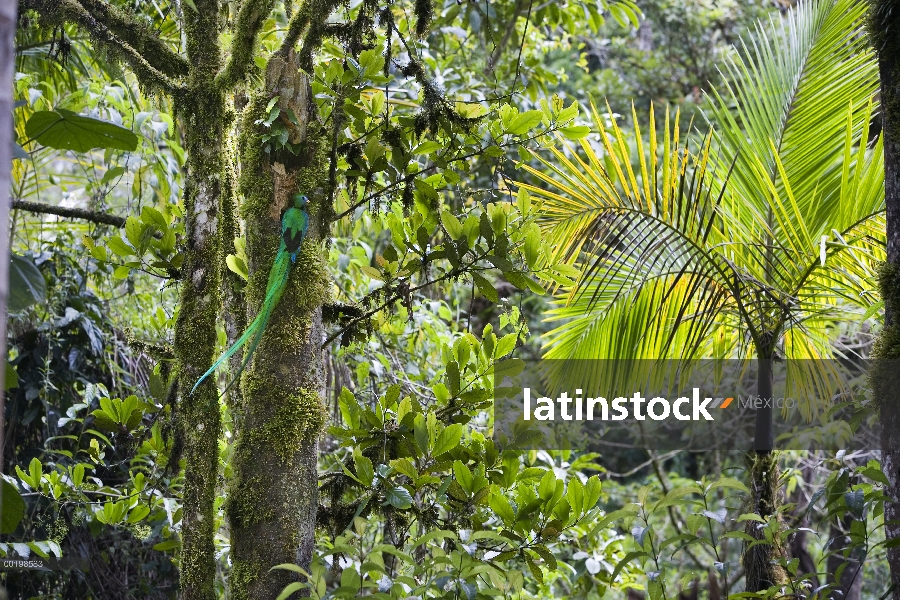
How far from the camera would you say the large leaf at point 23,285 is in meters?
1.40

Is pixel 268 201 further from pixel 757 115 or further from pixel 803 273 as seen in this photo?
pixel 757 115

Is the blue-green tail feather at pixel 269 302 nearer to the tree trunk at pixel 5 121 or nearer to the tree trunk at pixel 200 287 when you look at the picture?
the tree trunk at pixel 200 287

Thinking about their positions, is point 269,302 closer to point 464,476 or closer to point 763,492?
point 464,476

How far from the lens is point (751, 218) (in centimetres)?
288

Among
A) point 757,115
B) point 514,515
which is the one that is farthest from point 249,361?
point 757,115

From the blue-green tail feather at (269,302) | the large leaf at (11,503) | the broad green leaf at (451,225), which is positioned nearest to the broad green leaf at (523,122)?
the broad green leaf at (451,225)

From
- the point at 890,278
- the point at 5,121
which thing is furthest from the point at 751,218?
the point at 5,121

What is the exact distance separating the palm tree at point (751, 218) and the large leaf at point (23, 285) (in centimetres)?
165

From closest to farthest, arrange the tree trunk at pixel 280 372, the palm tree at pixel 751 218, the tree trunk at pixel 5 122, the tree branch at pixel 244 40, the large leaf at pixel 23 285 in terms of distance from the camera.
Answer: the tree trunk at pixel 5 122 < the large leaf at pixel 23 285 < the tree trunk at pixel 280 372 < the tree branch at pixel 244 40 < the palm tree at pixel 751 218

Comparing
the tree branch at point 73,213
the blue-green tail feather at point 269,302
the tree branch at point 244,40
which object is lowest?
the blue-green tail feather at point 269,302

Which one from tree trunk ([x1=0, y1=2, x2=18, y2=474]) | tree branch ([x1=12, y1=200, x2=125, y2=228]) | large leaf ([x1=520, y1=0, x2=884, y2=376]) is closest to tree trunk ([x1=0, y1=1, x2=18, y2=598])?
tree trunk ([x1=0, y1=2, x2=18, y2=474])

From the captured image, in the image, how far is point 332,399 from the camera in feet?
9.33

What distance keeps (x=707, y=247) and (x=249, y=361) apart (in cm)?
183

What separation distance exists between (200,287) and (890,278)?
64.0 inches
